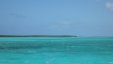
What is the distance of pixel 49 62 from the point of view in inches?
490

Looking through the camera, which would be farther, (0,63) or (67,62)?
(67,62)

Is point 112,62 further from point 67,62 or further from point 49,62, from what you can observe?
point 49,62

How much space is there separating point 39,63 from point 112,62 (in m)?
3.09

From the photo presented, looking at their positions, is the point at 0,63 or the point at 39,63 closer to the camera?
the point at 0,63

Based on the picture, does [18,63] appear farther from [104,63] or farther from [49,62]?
[104,63]

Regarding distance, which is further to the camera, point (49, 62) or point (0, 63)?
Answer: point (49, 62)

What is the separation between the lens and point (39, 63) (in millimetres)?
12273

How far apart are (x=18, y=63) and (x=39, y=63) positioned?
0.95 meters

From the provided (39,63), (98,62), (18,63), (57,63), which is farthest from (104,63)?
(18,63)

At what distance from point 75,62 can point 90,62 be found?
2.10 feet

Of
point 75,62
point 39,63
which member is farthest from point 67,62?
point 39,63

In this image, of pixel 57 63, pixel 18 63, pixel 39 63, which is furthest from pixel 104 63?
pixel 18 63

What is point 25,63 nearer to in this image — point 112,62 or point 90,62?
point 90,62

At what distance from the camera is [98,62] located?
12414 mm
